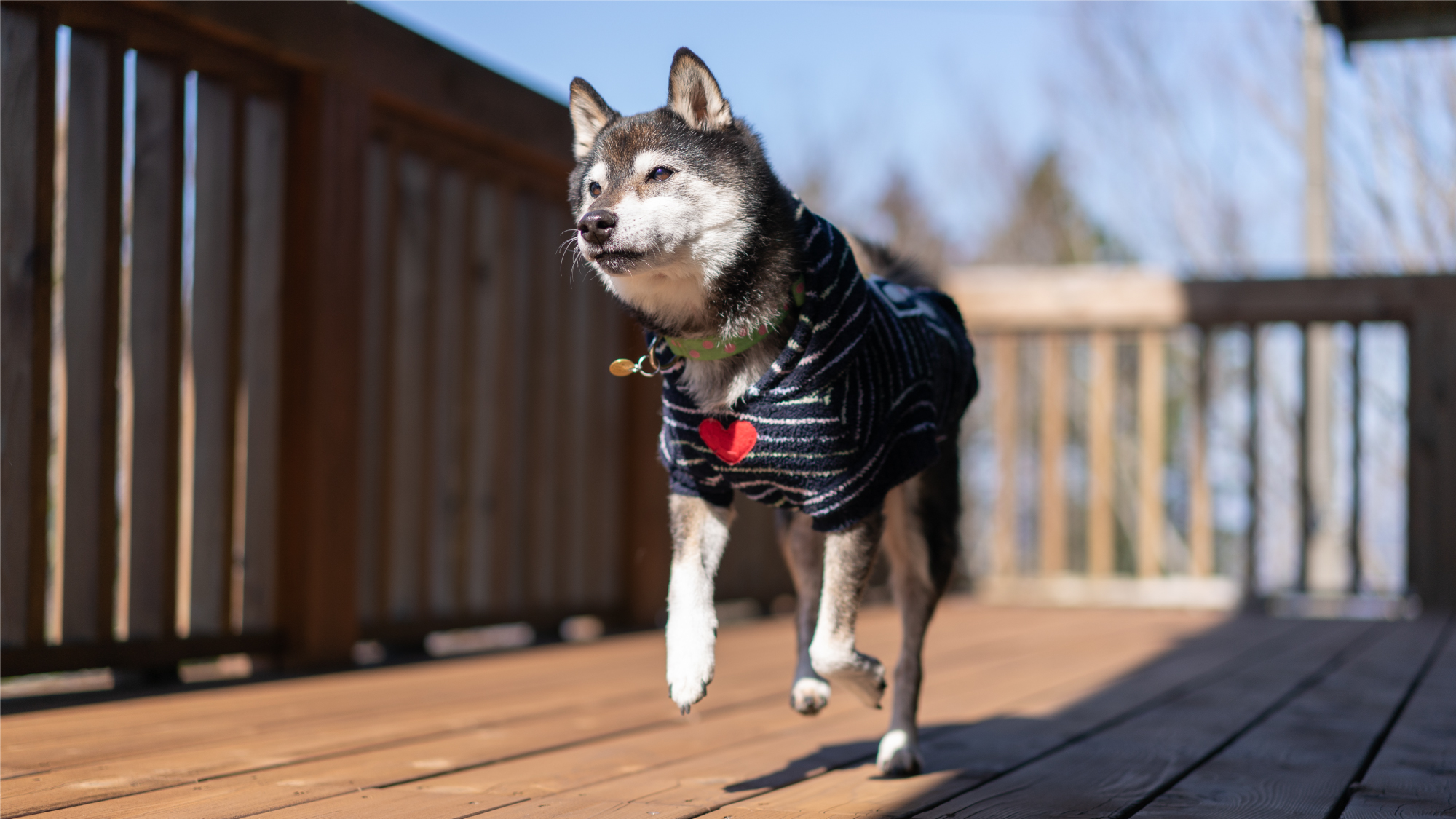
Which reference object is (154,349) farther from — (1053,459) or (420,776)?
(1053,459)

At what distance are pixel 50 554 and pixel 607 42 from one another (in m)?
6.17

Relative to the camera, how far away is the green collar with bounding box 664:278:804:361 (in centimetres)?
186

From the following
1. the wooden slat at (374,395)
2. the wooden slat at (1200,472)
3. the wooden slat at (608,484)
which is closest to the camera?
the wooden slat at (374,395)

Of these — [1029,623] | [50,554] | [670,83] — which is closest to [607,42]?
[1029,623]

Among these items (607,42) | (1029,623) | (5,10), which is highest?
(607,42)

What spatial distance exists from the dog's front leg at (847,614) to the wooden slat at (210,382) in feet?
6.54

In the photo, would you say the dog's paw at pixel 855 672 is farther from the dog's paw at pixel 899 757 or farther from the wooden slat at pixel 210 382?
the wooden slat at pixel 210 382

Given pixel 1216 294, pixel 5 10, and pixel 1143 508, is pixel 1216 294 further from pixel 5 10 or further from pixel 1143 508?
pixel 5 10

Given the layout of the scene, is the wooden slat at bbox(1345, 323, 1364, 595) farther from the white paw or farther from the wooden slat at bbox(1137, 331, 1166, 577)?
the white paw

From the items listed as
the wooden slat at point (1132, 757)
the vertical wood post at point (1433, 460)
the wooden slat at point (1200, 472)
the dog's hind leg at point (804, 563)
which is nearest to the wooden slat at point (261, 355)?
the dog's hind leg at point (804, 563)

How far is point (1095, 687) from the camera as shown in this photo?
3.29 m

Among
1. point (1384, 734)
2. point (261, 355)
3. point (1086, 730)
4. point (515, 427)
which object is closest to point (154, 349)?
point (261, 355)

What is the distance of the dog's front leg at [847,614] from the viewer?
1.85m

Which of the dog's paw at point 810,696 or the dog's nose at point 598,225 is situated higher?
the dog's nose at point 598,225
